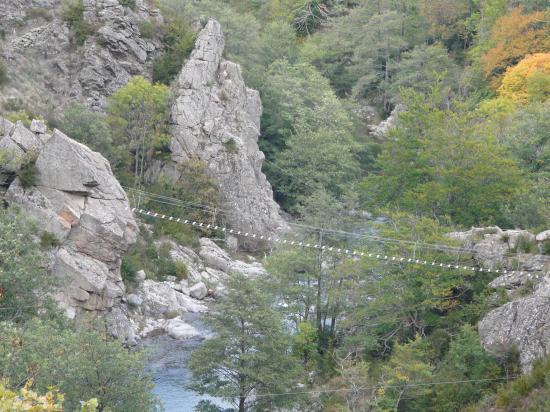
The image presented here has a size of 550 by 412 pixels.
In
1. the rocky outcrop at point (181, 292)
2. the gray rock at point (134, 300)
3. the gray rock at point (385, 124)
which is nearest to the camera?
the rocky outcrop at point (181, 292)

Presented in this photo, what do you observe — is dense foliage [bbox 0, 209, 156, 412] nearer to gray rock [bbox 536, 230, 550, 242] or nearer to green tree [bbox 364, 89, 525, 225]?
gray rock [bbox 536, 230, 550, 242]

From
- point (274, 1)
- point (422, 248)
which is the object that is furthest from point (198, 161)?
point (274, 1)

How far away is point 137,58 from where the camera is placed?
159 feet

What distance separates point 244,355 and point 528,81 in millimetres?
31737

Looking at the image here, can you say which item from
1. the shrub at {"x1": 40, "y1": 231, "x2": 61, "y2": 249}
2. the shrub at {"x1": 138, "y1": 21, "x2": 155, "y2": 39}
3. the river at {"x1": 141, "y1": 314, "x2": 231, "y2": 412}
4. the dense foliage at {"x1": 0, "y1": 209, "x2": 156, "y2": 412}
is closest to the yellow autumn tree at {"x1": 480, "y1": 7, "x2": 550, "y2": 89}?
the shrub at {"x1": 138, "y1": 21, "x2": 155, "y2": 39}

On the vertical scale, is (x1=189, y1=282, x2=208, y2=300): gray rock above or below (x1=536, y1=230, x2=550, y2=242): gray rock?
below

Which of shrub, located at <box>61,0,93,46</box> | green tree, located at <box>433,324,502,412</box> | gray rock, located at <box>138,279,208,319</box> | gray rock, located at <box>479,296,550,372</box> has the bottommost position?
gray rock, located at <box>138,279,208,319</box>

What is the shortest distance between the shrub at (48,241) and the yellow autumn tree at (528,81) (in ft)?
100

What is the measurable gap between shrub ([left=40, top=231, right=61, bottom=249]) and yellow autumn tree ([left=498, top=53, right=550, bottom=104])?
30.6 metres

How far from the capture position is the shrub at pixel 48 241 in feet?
92.9

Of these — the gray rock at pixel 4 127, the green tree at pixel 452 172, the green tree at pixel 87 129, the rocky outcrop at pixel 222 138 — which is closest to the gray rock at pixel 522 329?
the green tree at pixel 452 172

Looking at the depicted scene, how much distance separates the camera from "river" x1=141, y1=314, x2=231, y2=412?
2625 centimetres

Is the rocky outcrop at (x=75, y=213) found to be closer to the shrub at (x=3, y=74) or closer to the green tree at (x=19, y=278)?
the green tree at (x=19, y=278)

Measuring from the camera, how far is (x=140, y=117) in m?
44.2
